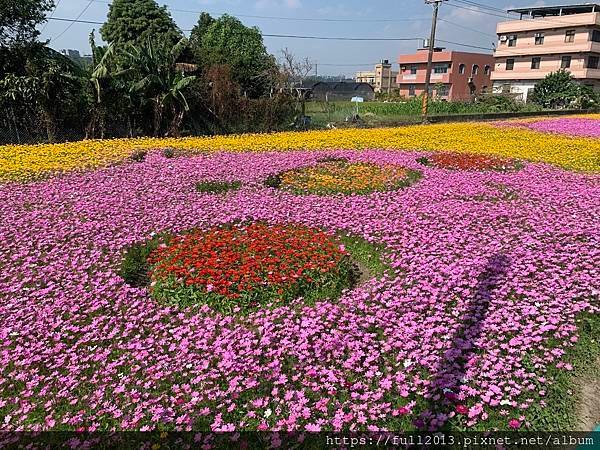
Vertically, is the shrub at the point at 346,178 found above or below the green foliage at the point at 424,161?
below

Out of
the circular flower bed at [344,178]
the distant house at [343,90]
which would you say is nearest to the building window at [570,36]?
the distant house at [343,90]

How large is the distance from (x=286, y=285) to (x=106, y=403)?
2.52 meters

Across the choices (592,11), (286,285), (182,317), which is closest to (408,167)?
(286,285)

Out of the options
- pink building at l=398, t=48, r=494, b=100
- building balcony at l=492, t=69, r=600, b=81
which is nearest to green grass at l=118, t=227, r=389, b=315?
building balcony at l=492, t=69, r=600, b=81

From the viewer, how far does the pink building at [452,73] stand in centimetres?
6962

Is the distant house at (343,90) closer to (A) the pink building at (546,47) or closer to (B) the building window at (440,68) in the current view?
(B) the building window at (440,68)

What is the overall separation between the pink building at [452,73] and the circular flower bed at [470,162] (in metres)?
56.9

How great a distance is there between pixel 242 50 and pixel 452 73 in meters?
40.6

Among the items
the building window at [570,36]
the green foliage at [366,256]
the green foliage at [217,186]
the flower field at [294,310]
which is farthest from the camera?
the building window at [570,36]

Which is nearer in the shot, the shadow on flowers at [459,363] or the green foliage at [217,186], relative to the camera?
the shadow on flowers at [459,363]

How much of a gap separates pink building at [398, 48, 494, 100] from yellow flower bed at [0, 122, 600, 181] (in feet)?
166

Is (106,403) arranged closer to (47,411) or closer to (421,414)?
(47,411)

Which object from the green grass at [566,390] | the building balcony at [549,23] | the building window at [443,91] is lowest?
the green grass at [566,390]

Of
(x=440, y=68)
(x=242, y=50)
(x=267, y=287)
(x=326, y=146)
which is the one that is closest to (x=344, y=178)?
(x=326, y=146)
